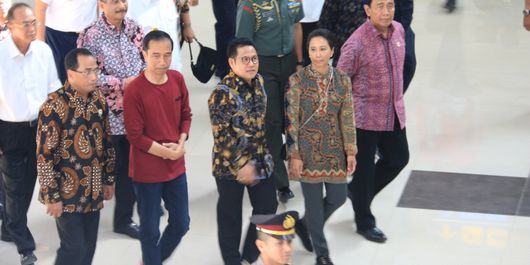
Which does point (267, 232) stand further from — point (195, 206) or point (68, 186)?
point (195, 206)

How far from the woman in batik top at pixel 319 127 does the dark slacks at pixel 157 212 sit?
27.6 inches

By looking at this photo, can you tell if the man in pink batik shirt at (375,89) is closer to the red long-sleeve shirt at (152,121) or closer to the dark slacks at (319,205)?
the dark slacks at (319,205)

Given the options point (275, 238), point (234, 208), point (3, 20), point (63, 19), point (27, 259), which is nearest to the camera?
point (275, 238)

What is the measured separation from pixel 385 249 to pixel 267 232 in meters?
2.21

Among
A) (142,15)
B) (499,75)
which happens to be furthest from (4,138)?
(499,75)

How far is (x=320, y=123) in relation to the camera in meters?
6.02

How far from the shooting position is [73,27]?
749 centimetres

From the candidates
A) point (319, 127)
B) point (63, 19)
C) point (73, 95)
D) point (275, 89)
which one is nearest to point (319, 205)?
point (319, 127)

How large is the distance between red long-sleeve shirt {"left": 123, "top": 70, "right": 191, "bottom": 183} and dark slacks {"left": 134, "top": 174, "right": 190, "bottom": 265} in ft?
0.21

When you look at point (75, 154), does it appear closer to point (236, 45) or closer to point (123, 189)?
point (236, 45)

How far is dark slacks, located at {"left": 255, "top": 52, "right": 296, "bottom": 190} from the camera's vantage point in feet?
22.1

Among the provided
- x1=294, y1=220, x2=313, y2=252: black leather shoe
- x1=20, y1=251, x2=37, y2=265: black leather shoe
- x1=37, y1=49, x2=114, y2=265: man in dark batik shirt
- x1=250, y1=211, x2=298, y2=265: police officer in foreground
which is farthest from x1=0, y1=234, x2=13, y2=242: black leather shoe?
x1=250, y1=211, x2=298, y2=265: police officer in foreground

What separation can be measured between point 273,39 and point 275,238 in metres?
2.53

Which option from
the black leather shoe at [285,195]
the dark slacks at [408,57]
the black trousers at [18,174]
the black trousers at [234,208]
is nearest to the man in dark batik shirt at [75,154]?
the black trousers at [234,208]
